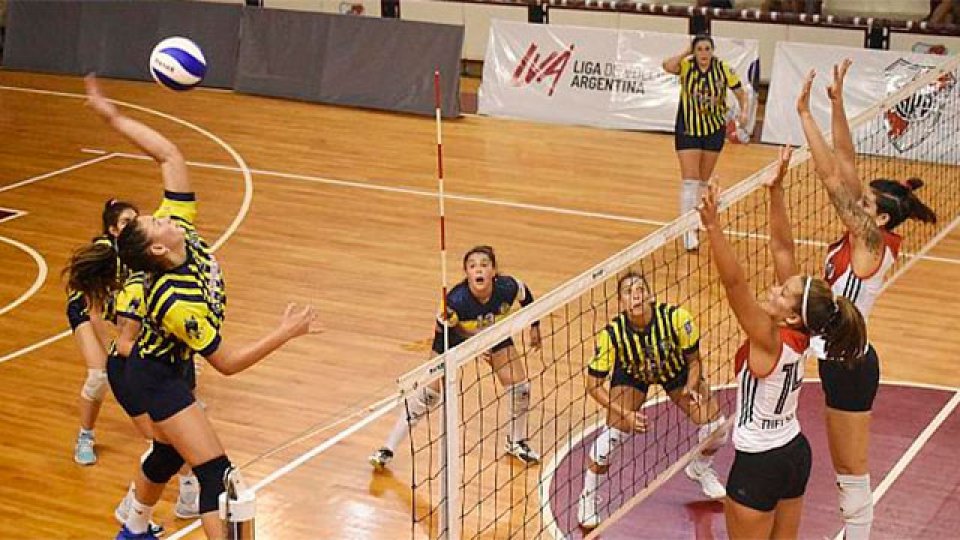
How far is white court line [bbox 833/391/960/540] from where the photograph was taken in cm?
1037

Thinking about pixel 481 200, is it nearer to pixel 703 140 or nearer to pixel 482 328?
pixel 703 140

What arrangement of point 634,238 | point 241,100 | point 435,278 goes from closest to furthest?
point 435,278
point 634,238
point 241,100

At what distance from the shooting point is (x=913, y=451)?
11.0m

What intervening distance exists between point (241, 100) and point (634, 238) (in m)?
8.32

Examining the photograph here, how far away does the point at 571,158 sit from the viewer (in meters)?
19.0

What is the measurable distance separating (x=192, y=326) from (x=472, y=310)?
2.61 metres

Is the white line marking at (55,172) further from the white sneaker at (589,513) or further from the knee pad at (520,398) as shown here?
the white sneaker at (589,513)

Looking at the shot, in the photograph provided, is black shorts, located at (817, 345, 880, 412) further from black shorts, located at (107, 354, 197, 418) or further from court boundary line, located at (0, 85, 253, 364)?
court boundary line, located at (0, 85, 253, 364)

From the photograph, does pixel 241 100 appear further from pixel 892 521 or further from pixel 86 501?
pixel 892 521

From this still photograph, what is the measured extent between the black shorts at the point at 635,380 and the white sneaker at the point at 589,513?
2.38ft

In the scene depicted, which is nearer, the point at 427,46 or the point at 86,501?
the point at 86,501

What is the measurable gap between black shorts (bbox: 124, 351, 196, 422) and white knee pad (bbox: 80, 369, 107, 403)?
2.30 metres

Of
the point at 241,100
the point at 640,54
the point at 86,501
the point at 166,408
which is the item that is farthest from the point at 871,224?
the point at 241,100

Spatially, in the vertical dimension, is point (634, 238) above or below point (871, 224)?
below
